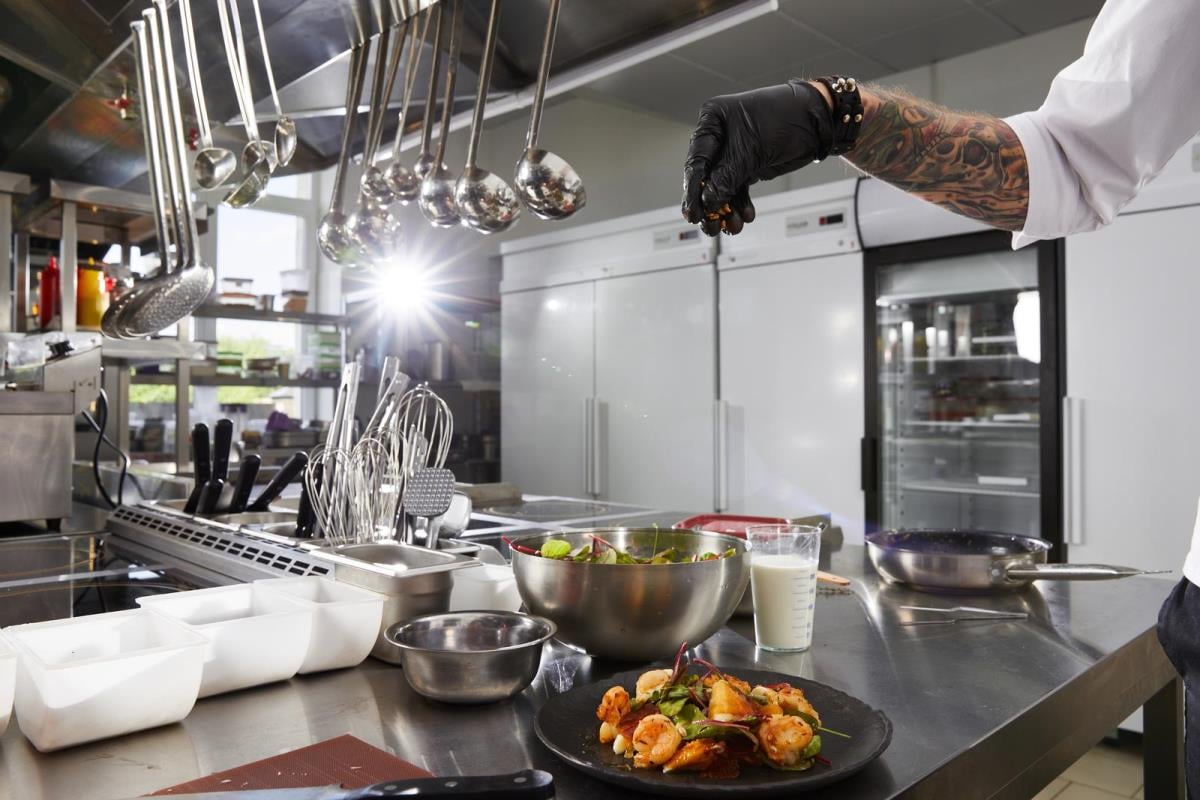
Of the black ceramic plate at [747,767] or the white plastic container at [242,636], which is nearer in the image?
the black ceramic plate at [747,767]

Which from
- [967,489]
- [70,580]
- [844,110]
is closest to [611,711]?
[844,110]

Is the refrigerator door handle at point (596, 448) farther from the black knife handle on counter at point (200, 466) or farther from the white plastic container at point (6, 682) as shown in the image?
the white plastic container at point (6, 682)

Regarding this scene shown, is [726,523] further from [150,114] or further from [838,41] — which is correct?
[838,41]

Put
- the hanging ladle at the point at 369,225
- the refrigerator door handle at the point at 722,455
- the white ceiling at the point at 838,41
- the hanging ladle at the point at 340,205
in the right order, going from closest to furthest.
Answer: the hanging ladle at the point at 340,205 → the hanging ladle at the point at 369,225 → the white ceiling at the point at 838,41 → the refrigerator door handle at the point at 722,455

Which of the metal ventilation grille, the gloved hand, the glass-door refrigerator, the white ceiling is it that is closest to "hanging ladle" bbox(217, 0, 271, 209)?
the metal ventilation grille

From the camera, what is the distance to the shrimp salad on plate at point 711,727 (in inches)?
25.3

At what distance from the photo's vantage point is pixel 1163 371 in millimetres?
2771

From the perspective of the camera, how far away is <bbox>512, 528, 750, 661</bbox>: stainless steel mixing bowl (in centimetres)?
89

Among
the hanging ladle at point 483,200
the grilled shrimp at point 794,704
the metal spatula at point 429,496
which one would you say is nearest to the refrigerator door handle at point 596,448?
the hanging ladle at point 483,200

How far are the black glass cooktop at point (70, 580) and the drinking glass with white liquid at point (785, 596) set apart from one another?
824mm

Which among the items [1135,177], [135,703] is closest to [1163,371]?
[1135,177]

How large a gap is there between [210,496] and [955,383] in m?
2.92

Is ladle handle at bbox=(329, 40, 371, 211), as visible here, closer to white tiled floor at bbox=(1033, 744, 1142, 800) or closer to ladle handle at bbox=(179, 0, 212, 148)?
ladle handle at bbox=(179, 0, 212, 148)

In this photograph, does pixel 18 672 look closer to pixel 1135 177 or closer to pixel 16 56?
pixel 1135 177
